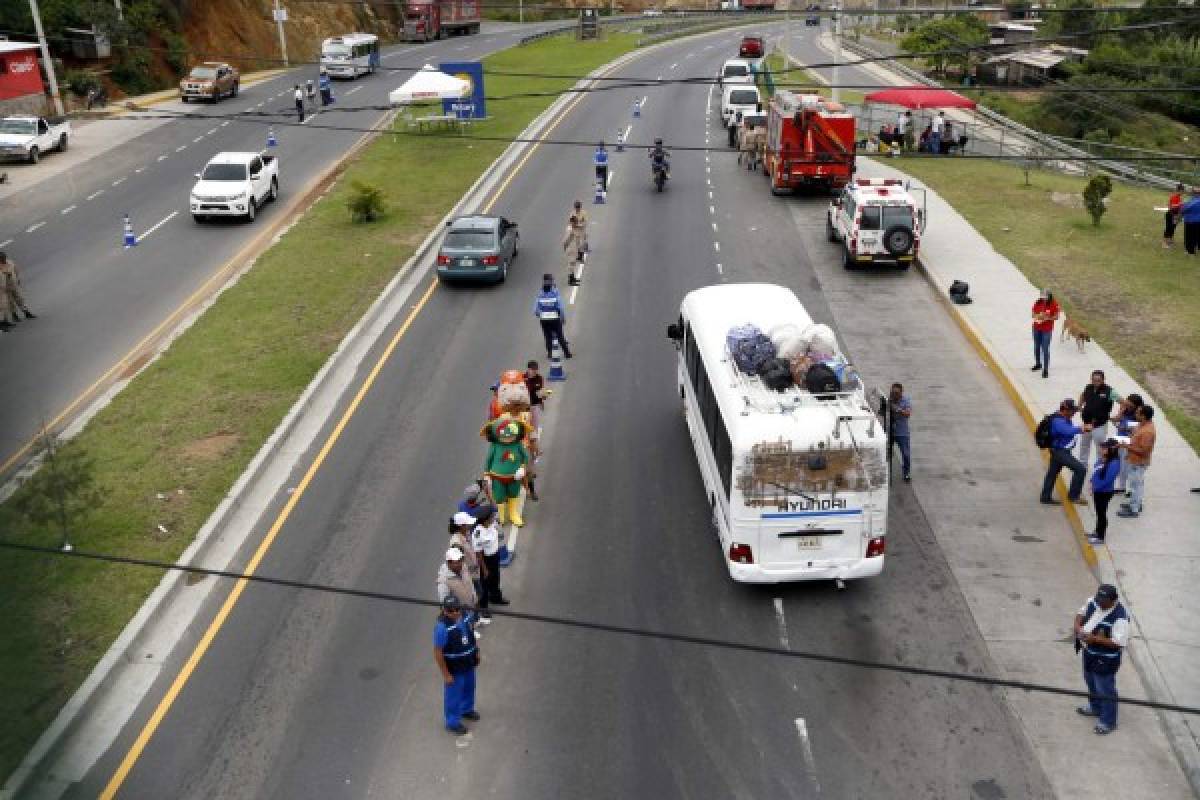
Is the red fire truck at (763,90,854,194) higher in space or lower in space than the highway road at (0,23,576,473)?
higher

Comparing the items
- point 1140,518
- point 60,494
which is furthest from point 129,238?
point 1140,518

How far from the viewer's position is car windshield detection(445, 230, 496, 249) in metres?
25.8

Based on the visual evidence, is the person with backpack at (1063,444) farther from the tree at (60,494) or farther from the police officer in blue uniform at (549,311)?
the tree at (60,494)

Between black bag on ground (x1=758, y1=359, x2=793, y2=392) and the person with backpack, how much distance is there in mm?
4082

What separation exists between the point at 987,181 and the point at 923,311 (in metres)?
15.1

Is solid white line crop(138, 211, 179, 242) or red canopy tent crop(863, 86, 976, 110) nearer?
solid white line crop(138, 211, 179, 242)

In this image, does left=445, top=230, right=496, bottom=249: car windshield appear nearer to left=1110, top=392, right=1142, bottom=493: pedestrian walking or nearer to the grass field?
the grass field

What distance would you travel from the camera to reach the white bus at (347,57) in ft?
194

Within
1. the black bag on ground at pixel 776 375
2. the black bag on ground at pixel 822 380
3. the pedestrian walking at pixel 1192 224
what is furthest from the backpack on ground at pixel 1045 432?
the pedestrian walking at pixel 1192 224

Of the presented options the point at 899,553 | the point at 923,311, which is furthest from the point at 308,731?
the point at 923,311

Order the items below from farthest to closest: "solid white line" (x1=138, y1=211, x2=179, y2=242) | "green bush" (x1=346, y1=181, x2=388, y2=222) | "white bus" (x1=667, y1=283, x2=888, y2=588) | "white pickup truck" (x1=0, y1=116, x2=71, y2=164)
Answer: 1. "white pickup truck" (x1=0, y1=116, x2=71, y2=164)
2. "green bush" (x1=346, y1=181, x2=388, y2=222)
3. "solid white line" (x1=138, y1=211, x2=179, y2=242)
4. "white bus" (x1=667, y1=283, x2=888, y2=588)

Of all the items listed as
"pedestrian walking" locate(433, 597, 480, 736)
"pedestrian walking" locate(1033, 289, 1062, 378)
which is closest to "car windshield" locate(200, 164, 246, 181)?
"pedestrian walking" locate(1033, 289, 1062, 378)

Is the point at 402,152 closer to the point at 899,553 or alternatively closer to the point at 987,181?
the point at 987,181

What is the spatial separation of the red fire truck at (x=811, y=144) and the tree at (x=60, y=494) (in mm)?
23579
